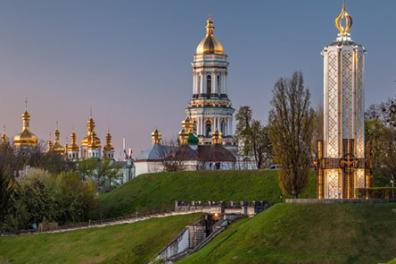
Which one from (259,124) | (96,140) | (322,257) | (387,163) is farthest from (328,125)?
(96,140)

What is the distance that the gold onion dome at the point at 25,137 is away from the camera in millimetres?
183875

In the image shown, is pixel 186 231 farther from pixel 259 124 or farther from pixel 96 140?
pixel 96 140

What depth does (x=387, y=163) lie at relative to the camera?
9025cm

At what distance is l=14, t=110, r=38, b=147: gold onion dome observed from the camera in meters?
184

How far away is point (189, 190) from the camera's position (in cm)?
10556

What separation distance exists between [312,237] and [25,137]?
127583 mm

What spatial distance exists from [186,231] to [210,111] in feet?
296

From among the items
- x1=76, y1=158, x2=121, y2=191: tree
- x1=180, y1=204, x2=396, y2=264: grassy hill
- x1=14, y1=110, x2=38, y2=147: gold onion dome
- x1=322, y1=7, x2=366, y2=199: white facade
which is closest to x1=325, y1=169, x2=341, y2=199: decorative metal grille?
x1=322, y1=7, x2=366, y2=199: white facade

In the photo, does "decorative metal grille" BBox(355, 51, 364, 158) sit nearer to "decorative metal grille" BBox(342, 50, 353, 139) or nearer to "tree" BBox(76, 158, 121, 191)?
"decorative metal grille" BBox(342, 50, 353, 139)

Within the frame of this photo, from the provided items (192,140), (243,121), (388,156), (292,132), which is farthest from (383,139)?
(192,140)

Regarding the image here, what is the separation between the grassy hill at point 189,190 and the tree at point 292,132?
13.4 meters

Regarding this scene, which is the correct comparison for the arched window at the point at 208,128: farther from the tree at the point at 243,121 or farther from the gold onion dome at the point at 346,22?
the gold onion dome at the point at 346,22

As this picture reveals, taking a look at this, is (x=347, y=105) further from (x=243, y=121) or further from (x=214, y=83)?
(x=214, y=83)

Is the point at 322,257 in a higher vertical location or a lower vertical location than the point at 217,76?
lower
